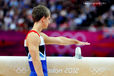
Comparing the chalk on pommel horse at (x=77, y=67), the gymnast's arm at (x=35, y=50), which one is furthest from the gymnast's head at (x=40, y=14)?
the chalk on pommel horse at (x=77, y=67)

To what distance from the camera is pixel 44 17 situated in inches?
95.7

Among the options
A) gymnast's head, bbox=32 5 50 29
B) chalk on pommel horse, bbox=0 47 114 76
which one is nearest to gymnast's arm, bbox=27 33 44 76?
gymnast's head, bbox=32 5 50 29

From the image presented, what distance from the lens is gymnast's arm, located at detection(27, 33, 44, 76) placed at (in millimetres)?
2311

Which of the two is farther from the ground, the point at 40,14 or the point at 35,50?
the point at 40,14

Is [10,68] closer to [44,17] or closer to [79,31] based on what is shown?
[44,17]

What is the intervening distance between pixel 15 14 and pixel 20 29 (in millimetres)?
973

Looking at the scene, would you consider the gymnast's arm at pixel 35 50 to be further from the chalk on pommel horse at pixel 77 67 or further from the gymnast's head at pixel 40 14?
the chalk on pommel horse at pixel 77 67

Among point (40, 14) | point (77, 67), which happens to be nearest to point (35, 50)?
point (40, 14)

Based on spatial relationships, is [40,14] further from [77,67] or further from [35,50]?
[77,67]

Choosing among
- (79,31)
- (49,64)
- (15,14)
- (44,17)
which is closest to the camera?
(44,17)

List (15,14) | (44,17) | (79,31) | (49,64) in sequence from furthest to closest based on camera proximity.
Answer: (15,14), (79,31), (49,64), (44,17)

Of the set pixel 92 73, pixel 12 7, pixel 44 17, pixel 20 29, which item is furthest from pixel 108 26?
pixel 44 17

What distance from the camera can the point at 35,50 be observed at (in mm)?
2311

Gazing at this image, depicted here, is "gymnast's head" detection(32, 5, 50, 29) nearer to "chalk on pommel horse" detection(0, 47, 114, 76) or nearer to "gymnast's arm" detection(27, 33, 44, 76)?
"gymnast's arm" detection(27, 33, 44, 76)
